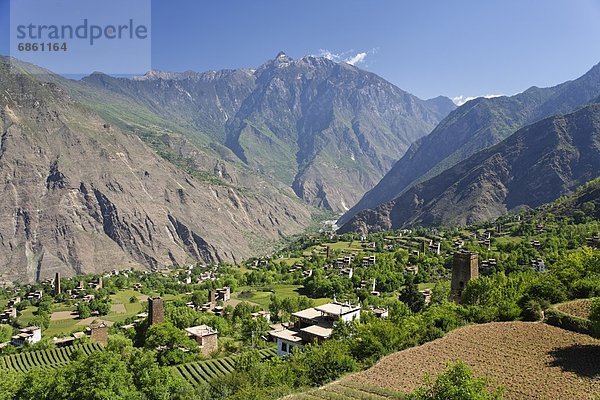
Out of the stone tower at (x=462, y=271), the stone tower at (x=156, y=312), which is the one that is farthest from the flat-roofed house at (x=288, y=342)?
the stone tower at (x=462, y=271)

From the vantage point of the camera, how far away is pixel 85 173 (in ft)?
646

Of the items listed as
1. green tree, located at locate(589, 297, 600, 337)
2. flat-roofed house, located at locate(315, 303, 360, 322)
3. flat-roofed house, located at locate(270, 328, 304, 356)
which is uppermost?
green tree, located at locate(589, 297, 600, 337)

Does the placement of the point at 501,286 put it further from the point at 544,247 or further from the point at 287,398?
the point at 544,247

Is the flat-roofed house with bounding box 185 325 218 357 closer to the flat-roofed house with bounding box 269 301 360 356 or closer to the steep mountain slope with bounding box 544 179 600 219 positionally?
the flat-roofed house with bounding box 269 301 360 356

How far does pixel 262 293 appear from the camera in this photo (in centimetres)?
10725

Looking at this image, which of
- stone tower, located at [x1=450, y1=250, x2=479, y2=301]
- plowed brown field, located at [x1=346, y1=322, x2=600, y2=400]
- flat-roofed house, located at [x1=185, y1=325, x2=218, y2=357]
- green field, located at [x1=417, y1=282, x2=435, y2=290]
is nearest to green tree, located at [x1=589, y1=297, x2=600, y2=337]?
plowed brown field, located at [x1=346, y1=322, x2=600, y2=400]

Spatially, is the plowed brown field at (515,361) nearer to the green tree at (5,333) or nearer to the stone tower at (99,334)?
the stone tower at (99,334)

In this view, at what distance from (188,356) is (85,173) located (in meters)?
161

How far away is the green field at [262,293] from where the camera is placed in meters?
99.9

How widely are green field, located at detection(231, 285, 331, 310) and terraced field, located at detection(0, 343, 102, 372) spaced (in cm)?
3529

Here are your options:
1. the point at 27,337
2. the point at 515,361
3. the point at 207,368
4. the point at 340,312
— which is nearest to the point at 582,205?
the point at 340,312

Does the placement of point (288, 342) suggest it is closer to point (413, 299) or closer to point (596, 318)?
point (596, 318)

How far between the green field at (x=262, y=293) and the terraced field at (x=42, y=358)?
116 ft

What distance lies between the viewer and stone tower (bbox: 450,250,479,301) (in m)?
65.5
